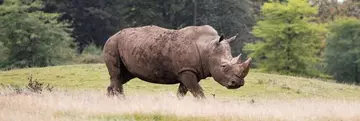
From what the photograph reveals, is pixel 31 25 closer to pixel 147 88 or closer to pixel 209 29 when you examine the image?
pixel 147 88

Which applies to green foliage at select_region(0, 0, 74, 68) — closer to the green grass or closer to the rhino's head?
the green grass

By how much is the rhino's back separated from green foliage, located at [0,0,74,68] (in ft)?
90.4

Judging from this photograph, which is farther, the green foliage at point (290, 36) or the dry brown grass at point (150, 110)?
the green foliage at point (290, 36)

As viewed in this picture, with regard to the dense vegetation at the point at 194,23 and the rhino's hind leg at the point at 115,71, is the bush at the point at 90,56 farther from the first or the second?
the rhino's hind leg at the point at 115,71

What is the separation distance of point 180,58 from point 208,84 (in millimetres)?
12962

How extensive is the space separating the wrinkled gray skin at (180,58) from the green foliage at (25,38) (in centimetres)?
2739

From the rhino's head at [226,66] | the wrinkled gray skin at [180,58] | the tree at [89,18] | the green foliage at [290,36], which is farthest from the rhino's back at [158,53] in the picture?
the tree at [89,18]

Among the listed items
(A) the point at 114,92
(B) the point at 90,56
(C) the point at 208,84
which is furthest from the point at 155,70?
(B) the point at 90,56

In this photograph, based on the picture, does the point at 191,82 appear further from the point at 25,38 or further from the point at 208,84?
the point at 25,38

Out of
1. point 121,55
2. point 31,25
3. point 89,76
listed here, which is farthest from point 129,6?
point 121,55

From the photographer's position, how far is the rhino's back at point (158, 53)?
13375 millimetres

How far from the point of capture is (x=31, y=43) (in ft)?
137

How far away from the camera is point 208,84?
2623 centimetres

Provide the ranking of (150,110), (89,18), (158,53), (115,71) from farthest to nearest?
(89,18) → (115,71) → (158,53) → (150,110)
